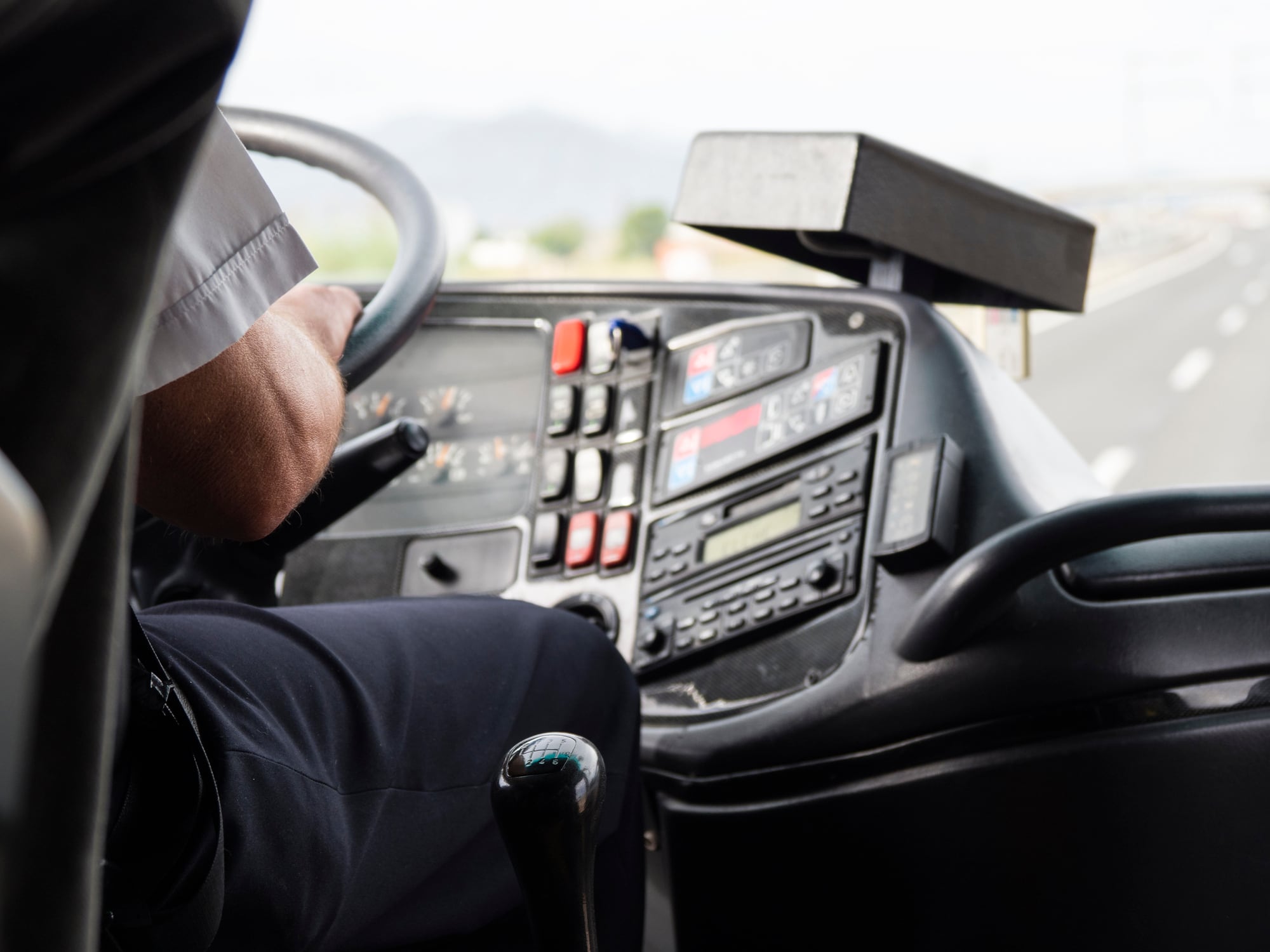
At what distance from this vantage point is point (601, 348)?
1365 mm

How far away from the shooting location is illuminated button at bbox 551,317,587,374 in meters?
1.37

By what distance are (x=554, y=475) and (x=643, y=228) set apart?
1579 cm

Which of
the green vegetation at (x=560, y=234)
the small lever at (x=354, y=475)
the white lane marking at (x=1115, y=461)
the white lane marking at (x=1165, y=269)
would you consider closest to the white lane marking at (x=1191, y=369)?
the white lane marking at (x=1165, y=269)

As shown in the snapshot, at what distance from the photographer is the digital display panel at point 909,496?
3.43 feet

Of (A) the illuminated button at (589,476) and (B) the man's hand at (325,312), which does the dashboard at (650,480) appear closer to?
(A) the illuminated button at (589,476)

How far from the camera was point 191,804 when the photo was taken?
1.79 feet

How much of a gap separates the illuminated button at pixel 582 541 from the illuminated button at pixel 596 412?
0.30 feet

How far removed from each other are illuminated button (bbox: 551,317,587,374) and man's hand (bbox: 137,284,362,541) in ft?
1.98

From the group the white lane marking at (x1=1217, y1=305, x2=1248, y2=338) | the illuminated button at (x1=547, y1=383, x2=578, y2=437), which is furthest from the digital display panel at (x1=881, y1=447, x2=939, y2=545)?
the white lane marking at (x1=1217, y1=305, x2=1248, y2=338)

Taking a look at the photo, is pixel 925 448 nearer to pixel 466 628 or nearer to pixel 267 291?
pixel 466 628

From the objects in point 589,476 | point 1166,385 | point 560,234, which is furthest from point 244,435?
point 560,234

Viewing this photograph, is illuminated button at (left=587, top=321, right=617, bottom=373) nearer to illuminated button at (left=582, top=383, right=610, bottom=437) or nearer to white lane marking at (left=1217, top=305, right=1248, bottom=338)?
illuminated button at (left=582, top=383, right=610, bottom=437)

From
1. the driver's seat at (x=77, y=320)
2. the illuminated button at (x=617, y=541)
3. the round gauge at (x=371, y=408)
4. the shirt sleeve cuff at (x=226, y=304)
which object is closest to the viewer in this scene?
the driver's seat at (x=77, y=320)

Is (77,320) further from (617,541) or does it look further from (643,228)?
(643,228)
